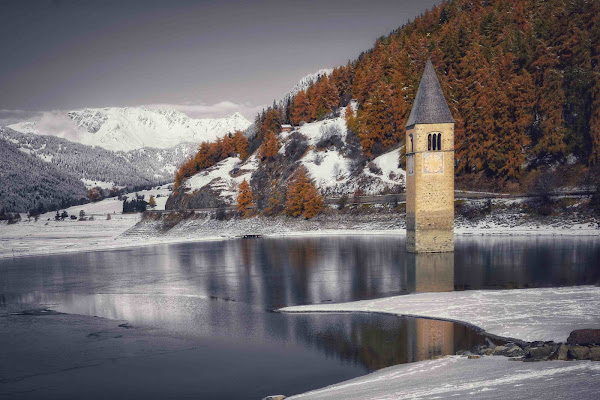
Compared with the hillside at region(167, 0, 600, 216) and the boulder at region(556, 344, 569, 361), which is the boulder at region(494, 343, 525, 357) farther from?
the hillside at region(167, 0, 600, 216)

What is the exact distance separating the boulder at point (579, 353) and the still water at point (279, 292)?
455cm

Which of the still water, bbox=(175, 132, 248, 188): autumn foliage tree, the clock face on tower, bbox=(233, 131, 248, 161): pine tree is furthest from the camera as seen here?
bbox=(175, 132, 248, 188): autumn foliage tree

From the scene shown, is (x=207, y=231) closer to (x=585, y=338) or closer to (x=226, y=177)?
A: (x=226, y=177)

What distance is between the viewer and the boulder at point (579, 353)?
12.4m

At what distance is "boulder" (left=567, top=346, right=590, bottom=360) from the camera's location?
12.4 meters

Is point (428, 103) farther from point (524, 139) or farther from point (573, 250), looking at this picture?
point (524, 139)

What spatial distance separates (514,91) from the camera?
6112 centimetres

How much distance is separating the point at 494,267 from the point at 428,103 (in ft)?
49.5

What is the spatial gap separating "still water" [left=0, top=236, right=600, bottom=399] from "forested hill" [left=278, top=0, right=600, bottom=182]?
1649 cm

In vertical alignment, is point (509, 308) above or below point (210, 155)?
below

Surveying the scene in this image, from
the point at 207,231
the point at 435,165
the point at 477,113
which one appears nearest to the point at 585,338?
the point at 435,165

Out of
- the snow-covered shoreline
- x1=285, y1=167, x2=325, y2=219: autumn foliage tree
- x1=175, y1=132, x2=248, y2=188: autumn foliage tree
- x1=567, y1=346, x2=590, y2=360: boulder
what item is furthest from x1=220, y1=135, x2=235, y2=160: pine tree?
x1=567, y1=346, x2=590, y2=360: boulder

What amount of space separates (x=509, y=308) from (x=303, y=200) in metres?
57.5

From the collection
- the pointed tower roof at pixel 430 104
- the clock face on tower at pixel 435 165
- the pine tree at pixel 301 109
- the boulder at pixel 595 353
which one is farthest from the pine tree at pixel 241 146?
the boulder at pixel 595 353
